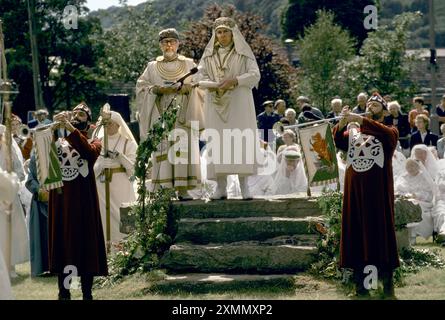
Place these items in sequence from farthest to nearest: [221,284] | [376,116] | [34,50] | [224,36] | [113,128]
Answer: [34,50] → [113,128] → [224,36] → [221,284] → [376,116]

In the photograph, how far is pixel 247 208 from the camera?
14477 mm

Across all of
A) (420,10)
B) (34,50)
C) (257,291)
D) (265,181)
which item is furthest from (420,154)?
(420,10)

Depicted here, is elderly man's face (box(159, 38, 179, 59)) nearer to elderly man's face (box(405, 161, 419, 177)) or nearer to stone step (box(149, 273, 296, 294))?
stone step (box(149, 273, 296, 294))

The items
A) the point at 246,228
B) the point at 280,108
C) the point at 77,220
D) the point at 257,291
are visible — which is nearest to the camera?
the point at 77,220

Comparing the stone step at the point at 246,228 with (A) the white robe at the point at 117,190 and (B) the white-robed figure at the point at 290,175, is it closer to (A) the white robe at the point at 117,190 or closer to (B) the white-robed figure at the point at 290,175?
(A) the white robe at the point at 117,190

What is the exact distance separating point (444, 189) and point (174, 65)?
508cm

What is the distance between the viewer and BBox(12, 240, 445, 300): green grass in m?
12.8

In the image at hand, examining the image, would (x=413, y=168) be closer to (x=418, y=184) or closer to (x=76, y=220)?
(x=418, y=184)

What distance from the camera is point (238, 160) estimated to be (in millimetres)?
14484

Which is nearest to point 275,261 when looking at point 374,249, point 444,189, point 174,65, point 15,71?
Answer: point 374,249

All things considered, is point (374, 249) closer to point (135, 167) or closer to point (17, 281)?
point (135, 167)

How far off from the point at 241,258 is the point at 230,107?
191 centimetres

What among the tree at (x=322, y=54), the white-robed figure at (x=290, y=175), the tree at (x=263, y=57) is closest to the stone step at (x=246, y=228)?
the white-robed figure at (x=290, y=175)

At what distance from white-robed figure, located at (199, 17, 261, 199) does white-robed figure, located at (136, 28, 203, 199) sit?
0.30 m
